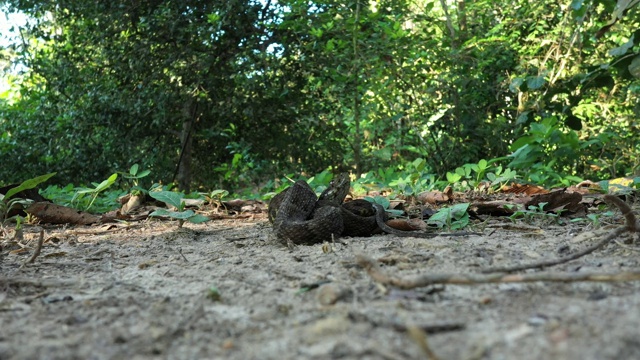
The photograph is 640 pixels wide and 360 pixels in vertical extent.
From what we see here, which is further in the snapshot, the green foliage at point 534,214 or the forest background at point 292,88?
the forest background at point 292,88

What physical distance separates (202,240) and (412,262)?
4.77 ft

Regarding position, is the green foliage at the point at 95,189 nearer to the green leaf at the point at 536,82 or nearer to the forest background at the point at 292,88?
the green leaf at the point at 536,82

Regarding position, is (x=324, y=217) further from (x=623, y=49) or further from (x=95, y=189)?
(x=623, y=49)

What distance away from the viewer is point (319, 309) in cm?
130

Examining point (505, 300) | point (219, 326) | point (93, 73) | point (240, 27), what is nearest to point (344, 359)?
point (219, 326)

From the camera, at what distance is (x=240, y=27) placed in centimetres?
855

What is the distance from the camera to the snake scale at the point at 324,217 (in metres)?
2.50

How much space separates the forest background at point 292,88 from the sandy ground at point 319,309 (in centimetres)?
584

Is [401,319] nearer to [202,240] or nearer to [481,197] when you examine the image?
[202,240]

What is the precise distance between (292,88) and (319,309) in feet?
25.8

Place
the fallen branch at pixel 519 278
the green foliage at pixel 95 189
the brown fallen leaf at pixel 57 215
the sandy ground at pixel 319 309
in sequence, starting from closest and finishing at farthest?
the sandy ground at pixel 319 309
the fallen branch at pixel 519 278
the green foliage at pixel 95 189
the brown fallen leaf at pixel 57 215

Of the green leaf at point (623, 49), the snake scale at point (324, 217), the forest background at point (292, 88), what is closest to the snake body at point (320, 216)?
the snake scale at point (324, 217)

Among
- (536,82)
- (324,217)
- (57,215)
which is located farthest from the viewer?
(536,82)

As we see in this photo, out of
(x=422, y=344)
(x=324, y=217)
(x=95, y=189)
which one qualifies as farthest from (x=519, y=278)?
(x=95, y=189)
